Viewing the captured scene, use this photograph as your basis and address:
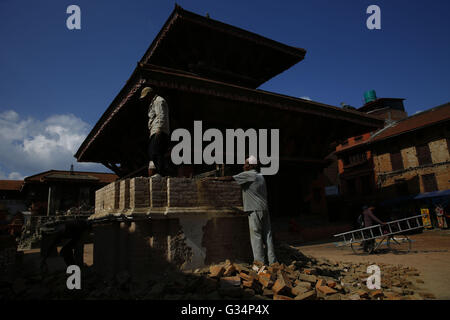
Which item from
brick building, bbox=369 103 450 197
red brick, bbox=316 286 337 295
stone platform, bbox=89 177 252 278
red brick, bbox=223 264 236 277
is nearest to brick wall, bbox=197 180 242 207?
stone platform, bbox=89 177 252 278

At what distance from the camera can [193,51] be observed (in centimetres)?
1140

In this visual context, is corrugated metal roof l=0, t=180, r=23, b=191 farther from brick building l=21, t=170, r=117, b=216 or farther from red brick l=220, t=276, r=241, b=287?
red brick l=220, t=276, r=241, b=287

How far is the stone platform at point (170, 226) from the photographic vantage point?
4473mm

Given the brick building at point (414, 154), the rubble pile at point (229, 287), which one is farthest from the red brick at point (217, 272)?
the brick building at point (414, 154)

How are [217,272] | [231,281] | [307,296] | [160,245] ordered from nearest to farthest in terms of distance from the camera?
1. [307,296]
2. [231,281]
3. [217,272]
4. [160,245]

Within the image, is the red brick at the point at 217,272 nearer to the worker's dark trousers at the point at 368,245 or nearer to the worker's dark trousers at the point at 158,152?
the worker's dark trousers at the point at 158,152

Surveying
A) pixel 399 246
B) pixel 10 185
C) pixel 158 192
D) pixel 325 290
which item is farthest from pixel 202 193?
pixel 10 185

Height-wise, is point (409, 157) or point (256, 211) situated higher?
point (409, 157)

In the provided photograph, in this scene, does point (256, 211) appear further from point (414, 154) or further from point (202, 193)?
point (414, 154)

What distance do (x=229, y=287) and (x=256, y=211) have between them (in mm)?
1569

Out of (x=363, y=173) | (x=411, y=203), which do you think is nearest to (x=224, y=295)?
(x=411, y=203)

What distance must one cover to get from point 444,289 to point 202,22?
34.0 feet

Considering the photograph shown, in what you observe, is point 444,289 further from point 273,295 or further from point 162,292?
point 162,292

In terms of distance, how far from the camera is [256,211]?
5.02 metres
